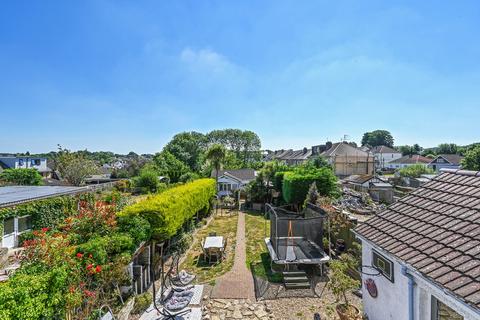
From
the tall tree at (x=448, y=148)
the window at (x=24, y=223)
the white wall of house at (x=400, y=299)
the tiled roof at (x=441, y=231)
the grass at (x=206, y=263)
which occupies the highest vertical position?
the tall tree at (x=448, y=148)

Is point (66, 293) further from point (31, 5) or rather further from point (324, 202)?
point (324, 202)

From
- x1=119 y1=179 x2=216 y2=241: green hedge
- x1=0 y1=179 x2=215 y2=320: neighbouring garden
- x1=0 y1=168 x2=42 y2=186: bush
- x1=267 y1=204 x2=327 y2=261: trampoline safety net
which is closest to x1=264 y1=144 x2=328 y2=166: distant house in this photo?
x1=267 y1=204 x2=327 y2=261: trampoline safety net

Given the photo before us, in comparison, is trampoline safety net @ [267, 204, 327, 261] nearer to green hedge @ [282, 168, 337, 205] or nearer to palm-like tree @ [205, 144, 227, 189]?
green hedge @ [282, 168, 337, 205]

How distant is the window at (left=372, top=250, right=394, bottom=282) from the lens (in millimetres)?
5123

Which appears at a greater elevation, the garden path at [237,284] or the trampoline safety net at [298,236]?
the trampoline safety net at [298,236]

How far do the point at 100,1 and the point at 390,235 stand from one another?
1176cm

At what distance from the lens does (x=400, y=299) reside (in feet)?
15.9

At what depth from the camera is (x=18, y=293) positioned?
4188mm

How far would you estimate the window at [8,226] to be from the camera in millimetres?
13845

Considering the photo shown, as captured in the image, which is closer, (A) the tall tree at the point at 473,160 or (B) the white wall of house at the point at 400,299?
(B) the white wall of house at the point at 400,299

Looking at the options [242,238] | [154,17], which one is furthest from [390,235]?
[242,238]

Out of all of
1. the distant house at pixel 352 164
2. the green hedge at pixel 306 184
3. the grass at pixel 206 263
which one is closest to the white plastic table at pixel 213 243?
the grass at pixel 206 263

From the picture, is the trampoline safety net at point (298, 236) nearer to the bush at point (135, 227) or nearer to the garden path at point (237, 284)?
the garden path at point (237, 284)

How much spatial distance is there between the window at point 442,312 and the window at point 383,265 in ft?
3.18
